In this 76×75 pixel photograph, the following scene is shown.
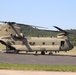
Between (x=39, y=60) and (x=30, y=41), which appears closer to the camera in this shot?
(x=39, y=60)

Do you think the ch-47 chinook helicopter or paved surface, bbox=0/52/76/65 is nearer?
paved surface, bbox=0/52/76/65

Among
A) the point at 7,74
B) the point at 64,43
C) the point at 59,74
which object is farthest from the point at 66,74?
the point at 64,43

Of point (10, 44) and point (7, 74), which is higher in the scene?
point (7, 74)

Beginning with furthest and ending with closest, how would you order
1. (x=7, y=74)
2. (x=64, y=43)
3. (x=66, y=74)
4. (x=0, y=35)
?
1. (x=0, y=35)
2. (x=64, y=43)
3. (x=66, y=74)
4. (x=7, y=74)

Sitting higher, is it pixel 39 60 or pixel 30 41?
pixel 39 60

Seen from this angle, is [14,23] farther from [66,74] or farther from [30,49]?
[66,74]

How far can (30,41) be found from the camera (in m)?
42.8

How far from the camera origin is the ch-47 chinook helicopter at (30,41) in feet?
136

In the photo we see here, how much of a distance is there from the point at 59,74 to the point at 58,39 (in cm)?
2673

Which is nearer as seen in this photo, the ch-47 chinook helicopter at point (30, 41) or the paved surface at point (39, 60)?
the paved surface at point (39, 60)

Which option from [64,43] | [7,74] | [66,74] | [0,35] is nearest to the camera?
[7,74]

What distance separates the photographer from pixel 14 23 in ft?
142

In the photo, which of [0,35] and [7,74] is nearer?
[7,74]

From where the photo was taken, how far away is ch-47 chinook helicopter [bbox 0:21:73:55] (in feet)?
136
